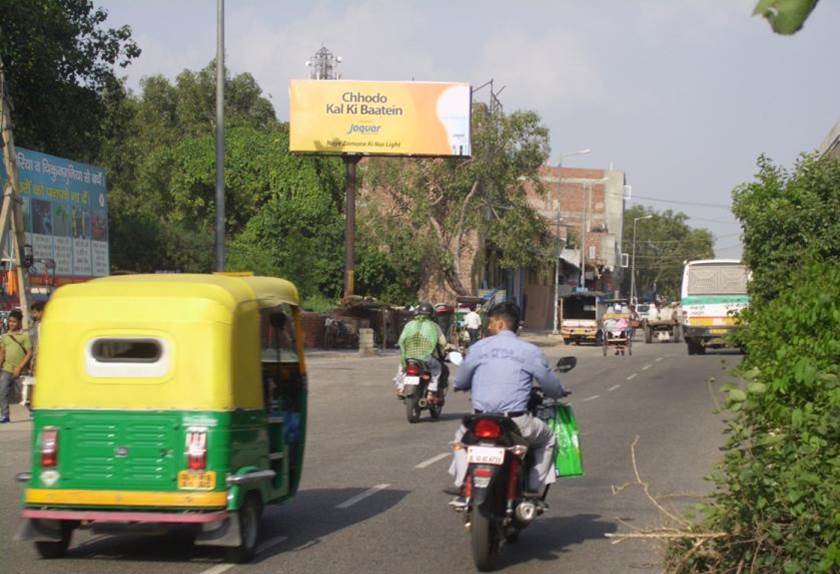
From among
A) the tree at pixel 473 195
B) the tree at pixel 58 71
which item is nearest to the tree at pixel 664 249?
the tree at pixel 473 195

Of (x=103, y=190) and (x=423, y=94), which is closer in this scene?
(x=103, y=190)

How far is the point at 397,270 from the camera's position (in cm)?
5400

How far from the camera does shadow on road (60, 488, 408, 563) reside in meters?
8.52

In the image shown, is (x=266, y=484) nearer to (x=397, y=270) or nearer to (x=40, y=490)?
(x=40, y=490)

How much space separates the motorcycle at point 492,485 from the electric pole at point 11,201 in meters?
14.8

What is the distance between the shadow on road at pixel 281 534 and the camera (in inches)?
335

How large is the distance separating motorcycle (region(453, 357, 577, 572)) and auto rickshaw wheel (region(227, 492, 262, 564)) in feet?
4.87

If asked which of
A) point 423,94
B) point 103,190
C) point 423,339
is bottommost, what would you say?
point 423,339

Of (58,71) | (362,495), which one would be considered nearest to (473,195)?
(58,71)

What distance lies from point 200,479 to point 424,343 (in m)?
10.4

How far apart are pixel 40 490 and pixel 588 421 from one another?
12234 millimetres

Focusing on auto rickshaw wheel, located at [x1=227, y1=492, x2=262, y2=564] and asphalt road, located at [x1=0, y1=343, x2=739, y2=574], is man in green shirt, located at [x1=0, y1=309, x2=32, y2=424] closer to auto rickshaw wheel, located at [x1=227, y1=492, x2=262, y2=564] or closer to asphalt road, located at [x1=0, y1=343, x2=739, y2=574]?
asphalt road, located at [x1=0, y1=343, x2=739, y2=574]

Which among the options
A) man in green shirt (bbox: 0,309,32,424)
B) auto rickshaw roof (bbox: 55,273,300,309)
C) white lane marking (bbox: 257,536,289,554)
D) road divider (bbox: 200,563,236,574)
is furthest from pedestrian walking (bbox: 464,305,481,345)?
road divider (bbox: 200,563,236,574)

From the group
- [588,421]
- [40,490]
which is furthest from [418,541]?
[588,421]
